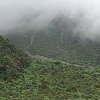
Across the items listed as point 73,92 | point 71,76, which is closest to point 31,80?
point 71,76

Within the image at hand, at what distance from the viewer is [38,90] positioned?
13975cm

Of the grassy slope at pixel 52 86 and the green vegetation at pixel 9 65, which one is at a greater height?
the green vegetation at pixel 9 65

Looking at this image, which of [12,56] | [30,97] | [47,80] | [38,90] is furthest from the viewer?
[12,56]

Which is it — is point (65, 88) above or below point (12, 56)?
below

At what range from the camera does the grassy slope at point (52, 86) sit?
12438cm

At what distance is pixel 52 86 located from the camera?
148250mm

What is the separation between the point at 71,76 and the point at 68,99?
5638 cm

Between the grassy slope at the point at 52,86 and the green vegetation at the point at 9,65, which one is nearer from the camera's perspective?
the grassy slope at the point at 52,86

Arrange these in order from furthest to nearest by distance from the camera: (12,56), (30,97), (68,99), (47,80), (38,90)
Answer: (12,56) < (47,80) < (38,90) < (30,97) < (68,99)

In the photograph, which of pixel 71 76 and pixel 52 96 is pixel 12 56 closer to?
pixel 71 76

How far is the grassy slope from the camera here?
124 meters

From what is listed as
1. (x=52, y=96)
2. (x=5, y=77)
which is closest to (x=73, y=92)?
(x=52, y=96)

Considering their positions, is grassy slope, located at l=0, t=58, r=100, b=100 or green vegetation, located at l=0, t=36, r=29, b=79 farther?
green vegetation, located at l=0, t=36, r=29, b=79

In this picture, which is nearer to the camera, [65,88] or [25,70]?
[65,88]
